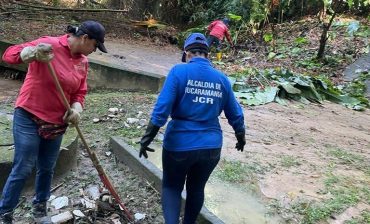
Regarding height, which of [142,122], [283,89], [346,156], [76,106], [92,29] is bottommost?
[142,122]

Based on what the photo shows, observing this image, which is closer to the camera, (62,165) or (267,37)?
(62,165)

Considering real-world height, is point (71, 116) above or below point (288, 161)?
above

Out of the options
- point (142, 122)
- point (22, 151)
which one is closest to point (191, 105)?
point (22, 151)

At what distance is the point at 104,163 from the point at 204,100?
2363 mm

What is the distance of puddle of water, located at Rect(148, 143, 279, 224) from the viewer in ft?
12.6

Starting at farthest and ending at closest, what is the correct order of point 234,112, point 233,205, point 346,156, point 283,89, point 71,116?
point 283,89, point 346,156, point 233,205, point 234,112, point 71,116

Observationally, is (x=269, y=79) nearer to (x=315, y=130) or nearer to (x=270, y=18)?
(x=315, y=130)

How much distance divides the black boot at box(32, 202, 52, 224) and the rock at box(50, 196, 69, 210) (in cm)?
33

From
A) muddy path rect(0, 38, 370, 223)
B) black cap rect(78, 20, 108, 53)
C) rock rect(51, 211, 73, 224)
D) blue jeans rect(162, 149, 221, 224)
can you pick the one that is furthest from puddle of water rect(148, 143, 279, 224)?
black cap rect(78, 20, 108, 53)

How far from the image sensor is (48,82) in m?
3.01

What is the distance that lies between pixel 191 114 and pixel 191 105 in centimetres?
7

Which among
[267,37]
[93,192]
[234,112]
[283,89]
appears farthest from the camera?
[267,37]

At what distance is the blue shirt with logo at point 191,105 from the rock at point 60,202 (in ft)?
4.96

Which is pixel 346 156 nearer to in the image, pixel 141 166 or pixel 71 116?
pixel 141 166
